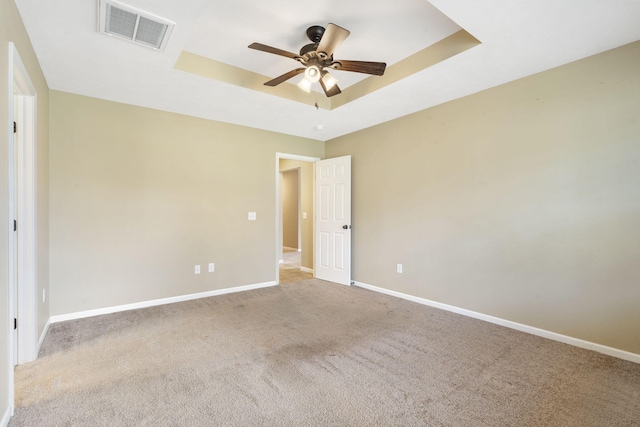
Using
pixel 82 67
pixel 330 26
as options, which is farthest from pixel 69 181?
pixel 330 26

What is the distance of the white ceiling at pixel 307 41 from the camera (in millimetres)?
1927

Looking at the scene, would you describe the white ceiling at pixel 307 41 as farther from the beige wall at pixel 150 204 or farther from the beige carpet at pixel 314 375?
the beige carpet at pixel 314 375

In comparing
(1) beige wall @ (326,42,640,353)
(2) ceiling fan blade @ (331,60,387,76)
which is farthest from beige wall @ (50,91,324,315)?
(2) ceiling fan blade @ (331,60,387,76)

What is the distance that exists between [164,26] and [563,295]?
13.0 ft

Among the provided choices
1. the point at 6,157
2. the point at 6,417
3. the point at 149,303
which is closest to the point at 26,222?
the point at 6,157

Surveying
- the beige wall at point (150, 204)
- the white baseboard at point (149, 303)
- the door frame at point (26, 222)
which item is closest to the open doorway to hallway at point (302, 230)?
the beige wall at point (150, 204)

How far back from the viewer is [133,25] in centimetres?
205

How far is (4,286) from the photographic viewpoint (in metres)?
1.55

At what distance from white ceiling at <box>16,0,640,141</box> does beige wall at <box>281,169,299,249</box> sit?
5.17 meters

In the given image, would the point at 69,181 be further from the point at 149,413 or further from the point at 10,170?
the point at 149,413

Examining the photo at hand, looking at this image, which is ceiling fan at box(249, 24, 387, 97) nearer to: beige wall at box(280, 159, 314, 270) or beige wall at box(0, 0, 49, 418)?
beige wall at box(0, 0, 49, 418)

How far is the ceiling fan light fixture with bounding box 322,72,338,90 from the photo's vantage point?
2.57 metres

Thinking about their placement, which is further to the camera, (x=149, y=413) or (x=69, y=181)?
(x=69, y=181)

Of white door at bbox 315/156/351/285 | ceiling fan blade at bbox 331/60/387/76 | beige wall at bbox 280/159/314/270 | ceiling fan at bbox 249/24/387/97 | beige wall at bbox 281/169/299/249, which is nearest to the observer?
ceiling fan at bbox 249/24/387/97
